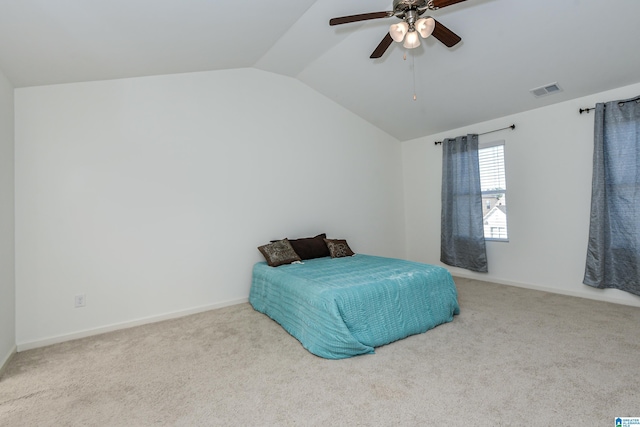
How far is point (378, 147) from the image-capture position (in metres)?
5.09

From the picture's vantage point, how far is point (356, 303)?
2.36m

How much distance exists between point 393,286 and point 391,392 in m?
0.89

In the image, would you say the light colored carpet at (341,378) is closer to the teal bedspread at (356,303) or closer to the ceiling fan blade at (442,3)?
the teal bedspread at (356,303)

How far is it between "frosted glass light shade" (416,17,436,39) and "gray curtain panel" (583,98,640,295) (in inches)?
94.3

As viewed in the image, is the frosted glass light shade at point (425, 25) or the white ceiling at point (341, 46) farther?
the white ceiling at point (341, 46)

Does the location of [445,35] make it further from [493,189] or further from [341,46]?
[493,189]

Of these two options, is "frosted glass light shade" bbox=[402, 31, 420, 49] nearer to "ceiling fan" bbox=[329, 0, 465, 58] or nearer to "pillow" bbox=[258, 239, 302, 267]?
"ceiling fan" bbox=[329, 0, 465, 58]

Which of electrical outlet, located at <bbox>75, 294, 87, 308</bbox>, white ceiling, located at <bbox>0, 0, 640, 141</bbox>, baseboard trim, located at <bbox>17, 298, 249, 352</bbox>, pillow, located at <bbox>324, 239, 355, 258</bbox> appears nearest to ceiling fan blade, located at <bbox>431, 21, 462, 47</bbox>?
white ceiling, located at <bbox>0, 0, 640, 141</bbox>

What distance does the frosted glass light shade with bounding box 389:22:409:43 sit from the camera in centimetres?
212

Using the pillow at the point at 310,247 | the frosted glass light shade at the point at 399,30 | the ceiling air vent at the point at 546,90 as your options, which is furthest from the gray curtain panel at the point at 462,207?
the frosted glass light shade at the point at 399,30

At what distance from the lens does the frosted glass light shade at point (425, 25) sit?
2.03m

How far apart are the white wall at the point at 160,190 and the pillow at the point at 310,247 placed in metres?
0.30

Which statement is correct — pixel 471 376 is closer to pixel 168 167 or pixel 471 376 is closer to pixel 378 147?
pixel 168 167

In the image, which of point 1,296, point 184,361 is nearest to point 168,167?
point 1,296
